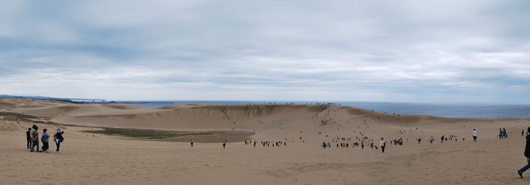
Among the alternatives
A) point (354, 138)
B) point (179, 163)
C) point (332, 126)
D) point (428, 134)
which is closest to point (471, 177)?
point (179, 163)

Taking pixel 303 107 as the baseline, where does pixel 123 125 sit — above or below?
below

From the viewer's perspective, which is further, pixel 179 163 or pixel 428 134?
pixel 428 134

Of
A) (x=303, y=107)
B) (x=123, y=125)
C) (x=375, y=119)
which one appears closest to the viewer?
(x=375, y=119)

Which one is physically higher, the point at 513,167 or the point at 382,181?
the point at 513,167

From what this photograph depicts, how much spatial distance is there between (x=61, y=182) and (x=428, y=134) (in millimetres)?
48082

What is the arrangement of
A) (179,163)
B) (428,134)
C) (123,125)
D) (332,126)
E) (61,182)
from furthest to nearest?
(123,125) < (332,126) < (428,134) < (179,163) < (61,182)

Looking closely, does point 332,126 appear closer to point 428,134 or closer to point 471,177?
point 428,134

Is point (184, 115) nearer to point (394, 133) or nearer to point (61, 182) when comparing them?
point (394, 133)

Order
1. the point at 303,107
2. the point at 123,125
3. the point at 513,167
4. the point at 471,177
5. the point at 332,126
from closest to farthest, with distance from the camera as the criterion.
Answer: the point at 471,177 < the point at 513,167 < the point at 332,126 < the point at 123,125 < the point at 303,107

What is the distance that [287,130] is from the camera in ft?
187

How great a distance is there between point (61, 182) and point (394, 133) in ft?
155

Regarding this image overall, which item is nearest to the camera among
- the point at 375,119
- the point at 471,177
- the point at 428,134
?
the point at 471,177

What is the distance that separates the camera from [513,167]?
12.5 m

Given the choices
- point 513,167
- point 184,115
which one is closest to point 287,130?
point 184,115
